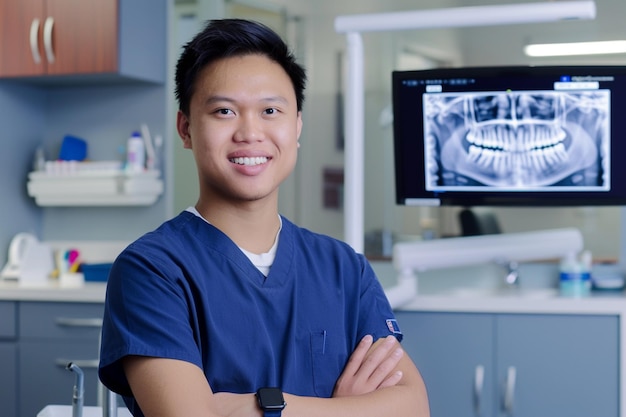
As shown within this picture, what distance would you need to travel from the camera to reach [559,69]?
2449 mm

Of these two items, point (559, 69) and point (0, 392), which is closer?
point (559, 69)

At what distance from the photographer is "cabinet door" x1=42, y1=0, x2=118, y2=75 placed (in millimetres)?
3355

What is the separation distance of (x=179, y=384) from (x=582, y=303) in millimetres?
1711

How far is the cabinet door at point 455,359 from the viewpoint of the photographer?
270cm

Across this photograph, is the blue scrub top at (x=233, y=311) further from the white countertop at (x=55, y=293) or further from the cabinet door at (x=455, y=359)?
the white countertop at (x=55, y=293)

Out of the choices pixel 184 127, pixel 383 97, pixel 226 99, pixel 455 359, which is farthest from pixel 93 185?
pixel 226 99

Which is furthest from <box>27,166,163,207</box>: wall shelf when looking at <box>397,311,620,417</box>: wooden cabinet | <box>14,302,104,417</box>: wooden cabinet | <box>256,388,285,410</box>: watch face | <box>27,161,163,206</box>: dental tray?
<box>256,388,285,410</box>: watch face

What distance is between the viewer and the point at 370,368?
4.66 ft

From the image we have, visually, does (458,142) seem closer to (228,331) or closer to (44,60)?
(228,331)

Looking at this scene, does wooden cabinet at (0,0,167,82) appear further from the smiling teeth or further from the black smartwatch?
the black smartwatch

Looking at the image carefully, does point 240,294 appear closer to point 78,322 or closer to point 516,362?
point 516,362

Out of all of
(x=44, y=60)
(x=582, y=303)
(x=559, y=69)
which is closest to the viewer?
(x=559, y=69)

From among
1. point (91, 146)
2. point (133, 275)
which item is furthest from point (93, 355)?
point (133, 275)

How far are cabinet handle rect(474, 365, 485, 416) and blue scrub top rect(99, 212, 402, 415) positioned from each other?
125cm
